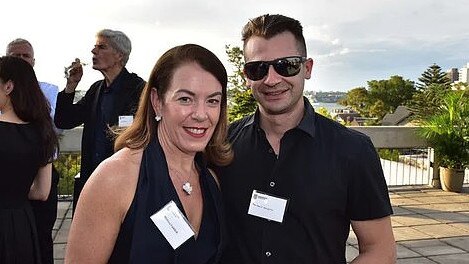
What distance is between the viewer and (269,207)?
180 cm

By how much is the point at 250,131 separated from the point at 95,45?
6.76 ft

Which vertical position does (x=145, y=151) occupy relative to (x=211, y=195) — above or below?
above

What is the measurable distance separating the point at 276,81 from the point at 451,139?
6.74 meters

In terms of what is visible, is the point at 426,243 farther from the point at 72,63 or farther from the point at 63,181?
the point at 63,181

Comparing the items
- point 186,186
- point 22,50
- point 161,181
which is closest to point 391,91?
point 22,50

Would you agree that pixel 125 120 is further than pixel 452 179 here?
No

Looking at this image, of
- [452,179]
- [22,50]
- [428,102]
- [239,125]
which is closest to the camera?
[239,125]

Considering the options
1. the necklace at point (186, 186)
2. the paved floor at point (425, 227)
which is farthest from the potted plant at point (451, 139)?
the necklace at point (186, 186)

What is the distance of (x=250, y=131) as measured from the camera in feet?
6.70

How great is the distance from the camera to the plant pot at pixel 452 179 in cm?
777

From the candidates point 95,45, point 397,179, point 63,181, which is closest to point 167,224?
point 95,45

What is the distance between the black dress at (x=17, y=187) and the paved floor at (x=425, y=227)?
1.82 metres

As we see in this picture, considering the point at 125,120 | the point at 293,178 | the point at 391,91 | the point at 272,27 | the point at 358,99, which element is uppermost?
the point at 391,91

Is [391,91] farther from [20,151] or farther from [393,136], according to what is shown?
[20,151]
